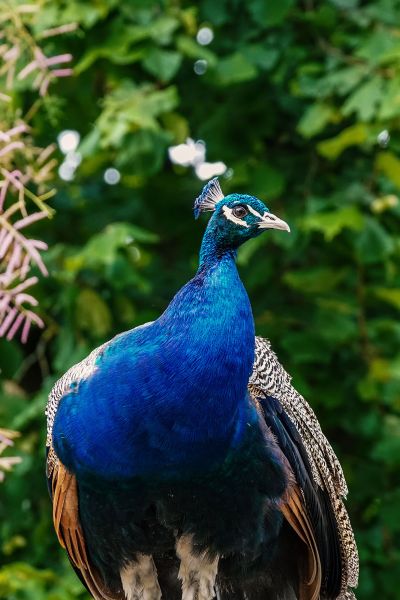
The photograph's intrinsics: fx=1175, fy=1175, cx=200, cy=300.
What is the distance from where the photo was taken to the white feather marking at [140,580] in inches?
120

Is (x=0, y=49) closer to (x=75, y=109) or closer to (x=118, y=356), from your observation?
(x=118, y=356)

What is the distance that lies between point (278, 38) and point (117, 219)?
95 cm

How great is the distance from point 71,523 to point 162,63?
1873 mm

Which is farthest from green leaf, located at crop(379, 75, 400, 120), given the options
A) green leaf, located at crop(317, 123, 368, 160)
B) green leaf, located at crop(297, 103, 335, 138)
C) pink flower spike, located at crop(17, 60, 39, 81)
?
pink flower spike, located at crop(17, 60, 39, 81)

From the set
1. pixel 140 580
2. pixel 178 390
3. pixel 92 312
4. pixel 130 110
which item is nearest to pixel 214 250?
pixel 178 390

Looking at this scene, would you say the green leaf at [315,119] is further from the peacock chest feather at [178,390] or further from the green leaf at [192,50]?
the peacock chest feather at [178,390]

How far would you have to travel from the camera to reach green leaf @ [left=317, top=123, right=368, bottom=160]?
14.1 feet

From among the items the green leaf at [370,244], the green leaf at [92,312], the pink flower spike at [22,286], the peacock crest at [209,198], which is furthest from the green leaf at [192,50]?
the pink flower spike at [22,286]

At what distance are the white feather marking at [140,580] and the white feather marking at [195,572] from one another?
0.25ft

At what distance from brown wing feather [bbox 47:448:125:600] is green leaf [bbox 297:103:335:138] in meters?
1.87

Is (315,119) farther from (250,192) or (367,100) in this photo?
(250,192)

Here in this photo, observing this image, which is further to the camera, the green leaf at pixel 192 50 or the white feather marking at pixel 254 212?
the green leaf at pixel 192 50

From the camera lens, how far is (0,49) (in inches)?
101

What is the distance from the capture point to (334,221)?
419cm
